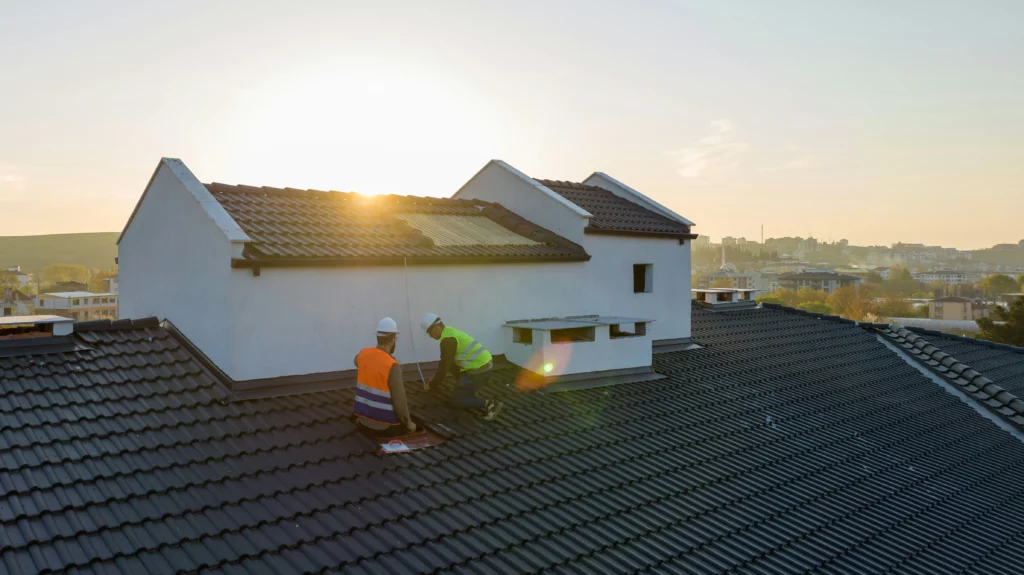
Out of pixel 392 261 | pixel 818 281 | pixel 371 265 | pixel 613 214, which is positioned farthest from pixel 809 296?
A: pixel 371 265

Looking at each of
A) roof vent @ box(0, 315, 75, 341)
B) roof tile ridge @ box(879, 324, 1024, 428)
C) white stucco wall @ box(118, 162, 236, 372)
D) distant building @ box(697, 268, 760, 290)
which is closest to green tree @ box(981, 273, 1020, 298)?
distant building @ box(697, 268, 760, 290)

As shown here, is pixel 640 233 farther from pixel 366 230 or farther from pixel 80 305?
pixel 80 305

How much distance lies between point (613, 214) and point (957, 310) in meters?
109

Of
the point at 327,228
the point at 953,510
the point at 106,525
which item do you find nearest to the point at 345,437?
the point at 106,525

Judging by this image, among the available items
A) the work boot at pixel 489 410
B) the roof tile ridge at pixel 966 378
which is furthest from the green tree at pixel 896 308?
the work boot at pixel 489 410

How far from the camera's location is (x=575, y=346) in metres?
10.8

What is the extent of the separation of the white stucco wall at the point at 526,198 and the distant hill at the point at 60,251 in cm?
14001

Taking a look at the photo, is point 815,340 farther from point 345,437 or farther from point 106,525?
point 106,525

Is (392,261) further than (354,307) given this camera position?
→ Yes

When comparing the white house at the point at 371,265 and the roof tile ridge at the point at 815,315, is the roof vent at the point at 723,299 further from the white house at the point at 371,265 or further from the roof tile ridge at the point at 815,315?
the white house at the point at 371,265

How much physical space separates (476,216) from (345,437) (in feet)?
23.4

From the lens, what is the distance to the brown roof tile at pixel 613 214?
43.3 feet

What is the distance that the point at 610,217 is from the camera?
548 inches

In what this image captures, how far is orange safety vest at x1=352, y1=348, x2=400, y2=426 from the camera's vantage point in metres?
7.51
